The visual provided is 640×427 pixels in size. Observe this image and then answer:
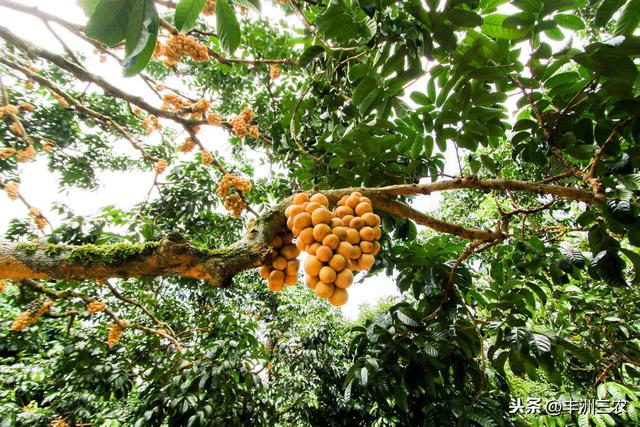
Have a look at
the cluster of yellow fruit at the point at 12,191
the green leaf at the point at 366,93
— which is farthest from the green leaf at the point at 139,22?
the cluster of yellow fruit at the point at 12,191

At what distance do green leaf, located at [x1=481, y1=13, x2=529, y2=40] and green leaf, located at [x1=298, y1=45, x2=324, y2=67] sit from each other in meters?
0.80

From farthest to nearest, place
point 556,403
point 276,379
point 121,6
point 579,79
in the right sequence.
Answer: point 276,379 → point 556,403 → point 579,79 → point 121,6

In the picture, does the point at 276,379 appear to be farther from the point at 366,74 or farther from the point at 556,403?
the point at 366,74

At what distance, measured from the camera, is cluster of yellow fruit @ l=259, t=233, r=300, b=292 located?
1297 mm

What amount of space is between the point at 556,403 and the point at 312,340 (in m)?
3.74

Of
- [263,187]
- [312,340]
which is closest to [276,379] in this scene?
[312,340]

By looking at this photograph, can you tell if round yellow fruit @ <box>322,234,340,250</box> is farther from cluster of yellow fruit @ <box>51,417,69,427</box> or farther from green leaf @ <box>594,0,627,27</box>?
cluster of yellow fruit @ <box>51,417,69,427</box>

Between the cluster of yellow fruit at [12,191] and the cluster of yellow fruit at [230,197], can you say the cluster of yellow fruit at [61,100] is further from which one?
the cluster of yellow fruit at [230,197]

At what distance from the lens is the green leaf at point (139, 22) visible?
2.38ft

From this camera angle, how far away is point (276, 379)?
5449 mm

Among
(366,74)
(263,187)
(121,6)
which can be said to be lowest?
(121,6)

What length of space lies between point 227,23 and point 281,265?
36.1 inches

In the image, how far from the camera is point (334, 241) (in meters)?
1.09

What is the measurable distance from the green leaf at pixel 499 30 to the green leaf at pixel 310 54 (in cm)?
80
